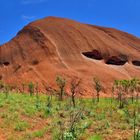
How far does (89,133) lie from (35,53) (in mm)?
67170

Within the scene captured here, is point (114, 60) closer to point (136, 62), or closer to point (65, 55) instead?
point (136, 62)

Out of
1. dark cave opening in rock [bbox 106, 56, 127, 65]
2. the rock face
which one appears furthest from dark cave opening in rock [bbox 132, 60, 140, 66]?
dark cave opening in rock [bbox 106, 56, 127, 65]

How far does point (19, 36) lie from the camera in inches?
3873

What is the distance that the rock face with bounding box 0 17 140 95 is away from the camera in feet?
274

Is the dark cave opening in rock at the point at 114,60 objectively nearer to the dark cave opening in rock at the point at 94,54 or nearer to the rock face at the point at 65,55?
the rock face at the point at 65,55

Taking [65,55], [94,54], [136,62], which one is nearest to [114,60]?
[94,54]

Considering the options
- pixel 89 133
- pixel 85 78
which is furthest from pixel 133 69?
pixel 89 133

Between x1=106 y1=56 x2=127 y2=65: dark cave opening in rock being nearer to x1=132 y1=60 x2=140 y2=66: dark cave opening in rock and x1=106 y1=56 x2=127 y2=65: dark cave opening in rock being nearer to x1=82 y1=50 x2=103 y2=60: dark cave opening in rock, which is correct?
x1=82 y1=50 x2=103 y2=60: dark cave opening in rock

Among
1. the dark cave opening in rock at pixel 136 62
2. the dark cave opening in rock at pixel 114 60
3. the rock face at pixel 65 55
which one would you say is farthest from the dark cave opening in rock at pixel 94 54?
the dark cave opening in rock at pixel 136 62

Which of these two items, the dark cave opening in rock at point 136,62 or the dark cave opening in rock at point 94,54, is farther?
the dark cave opening in rock at point 136,62

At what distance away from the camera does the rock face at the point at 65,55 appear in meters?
83.4

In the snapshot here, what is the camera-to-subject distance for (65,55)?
89250mm

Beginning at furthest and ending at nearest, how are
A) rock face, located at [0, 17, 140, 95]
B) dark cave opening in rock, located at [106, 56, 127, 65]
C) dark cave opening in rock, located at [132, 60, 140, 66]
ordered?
1. dark cave opening in rock, located at [132, 60, 140, 66]
2. dark cave opening in rock, located at [106, 56, 127, 65]
3. rock face, located at [0, 17, 140, 95]

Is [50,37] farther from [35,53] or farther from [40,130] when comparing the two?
[40,130]
